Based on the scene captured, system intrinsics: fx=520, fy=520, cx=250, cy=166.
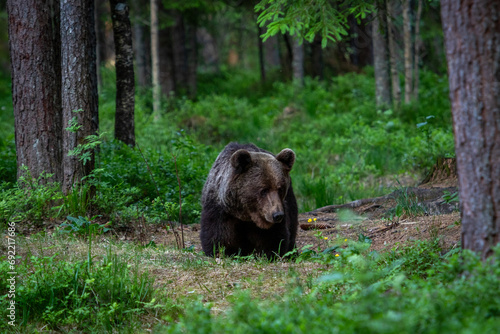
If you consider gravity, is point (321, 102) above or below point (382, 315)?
above

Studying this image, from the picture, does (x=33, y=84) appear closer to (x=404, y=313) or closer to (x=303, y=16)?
(x=303, y=16)

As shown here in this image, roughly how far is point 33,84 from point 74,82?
0.63 m

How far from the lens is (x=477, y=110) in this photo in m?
3.32

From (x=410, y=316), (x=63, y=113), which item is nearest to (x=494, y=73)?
(x=410, y=316)

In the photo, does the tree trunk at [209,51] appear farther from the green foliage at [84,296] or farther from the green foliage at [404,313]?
the green foliage at [404,313]

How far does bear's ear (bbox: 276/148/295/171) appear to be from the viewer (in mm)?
5984

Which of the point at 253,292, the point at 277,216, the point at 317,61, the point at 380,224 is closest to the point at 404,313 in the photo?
the point at 253,292

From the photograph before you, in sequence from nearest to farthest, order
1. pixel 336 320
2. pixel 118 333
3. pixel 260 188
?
pixel 336 320, pixel 118 333, pixel 260 188

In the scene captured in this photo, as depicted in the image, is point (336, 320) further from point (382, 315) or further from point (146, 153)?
point (146, 153)

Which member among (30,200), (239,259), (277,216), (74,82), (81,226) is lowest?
(239,259)

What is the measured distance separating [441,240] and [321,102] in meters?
11.8

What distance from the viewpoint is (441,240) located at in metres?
5.06

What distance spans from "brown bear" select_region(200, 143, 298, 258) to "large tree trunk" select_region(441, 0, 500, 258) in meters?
2.33

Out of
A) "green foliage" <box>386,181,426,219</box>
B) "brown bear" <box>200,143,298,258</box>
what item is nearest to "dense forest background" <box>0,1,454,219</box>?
"green foliage" <box>386,181,426,219</box>
